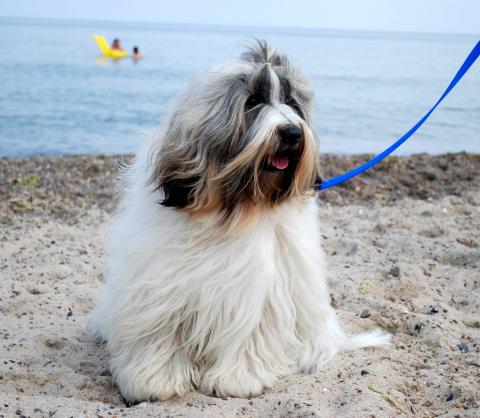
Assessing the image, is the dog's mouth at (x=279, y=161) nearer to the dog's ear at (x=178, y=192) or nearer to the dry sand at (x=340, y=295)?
the dog's ear at (x=178, y=192)

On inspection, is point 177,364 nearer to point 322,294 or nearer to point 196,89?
point 322,294

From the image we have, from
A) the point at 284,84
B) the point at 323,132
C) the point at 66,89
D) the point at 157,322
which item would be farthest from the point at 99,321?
the point at 66,89

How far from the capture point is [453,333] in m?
4.27

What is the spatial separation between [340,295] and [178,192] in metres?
2.15

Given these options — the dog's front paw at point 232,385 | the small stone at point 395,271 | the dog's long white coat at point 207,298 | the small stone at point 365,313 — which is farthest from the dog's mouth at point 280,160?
the small stone at point 395,271

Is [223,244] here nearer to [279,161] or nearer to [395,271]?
[279,161]

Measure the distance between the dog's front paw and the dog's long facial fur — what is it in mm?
854

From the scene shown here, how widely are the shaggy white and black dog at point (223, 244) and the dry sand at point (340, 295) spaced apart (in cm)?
19

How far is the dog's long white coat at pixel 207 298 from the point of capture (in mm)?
3334

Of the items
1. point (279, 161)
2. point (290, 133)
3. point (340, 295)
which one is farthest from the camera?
point (340, 295)

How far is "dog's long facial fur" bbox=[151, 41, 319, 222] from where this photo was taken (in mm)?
3092

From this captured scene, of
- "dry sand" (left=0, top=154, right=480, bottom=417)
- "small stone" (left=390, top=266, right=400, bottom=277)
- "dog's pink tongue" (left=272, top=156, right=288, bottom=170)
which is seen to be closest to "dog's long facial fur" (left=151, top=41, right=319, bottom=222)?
"dog's pink tongue" (left=272, top=156, right=288, bottom=170)

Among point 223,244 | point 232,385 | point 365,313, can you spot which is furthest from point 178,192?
point 365,313

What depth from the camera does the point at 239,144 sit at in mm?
3125
